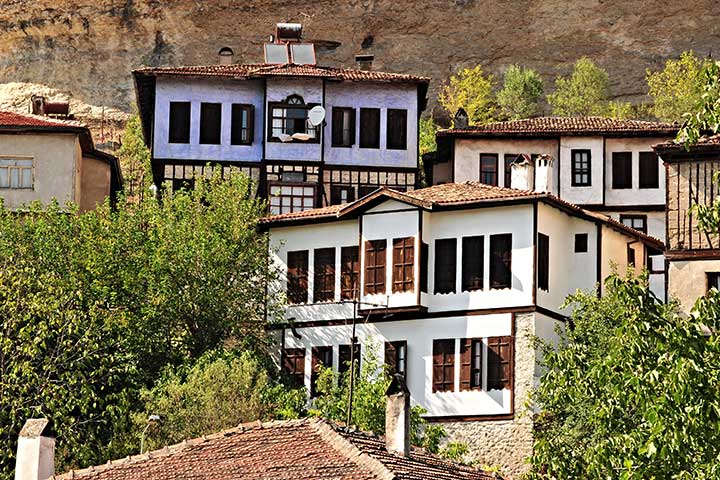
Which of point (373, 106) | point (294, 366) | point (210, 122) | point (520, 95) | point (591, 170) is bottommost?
point (294, 366)

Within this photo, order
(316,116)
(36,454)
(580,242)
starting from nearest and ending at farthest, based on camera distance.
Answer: (36,454)
(580,242)
(316,116)

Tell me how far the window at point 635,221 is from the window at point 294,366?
489 inches

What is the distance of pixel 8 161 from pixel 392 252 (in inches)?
461

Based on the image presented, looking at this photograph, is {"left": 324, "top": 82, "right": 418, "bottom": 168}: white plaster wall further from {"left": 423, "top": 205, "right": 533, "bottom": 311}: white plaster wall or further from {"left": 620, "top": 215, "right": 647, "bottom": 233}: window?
{"left": 423, "top": 205, "right": 533, "bottom": 311}: white plaster wall

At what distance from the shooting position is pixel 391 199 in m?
39.7

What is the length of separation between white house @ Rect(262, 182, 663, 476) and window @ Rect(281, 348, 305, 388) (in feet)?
0.10

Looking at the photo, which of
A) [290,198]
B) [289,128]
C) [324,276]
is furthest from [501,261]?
[289,128]

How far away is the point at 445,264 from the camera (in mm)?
39312

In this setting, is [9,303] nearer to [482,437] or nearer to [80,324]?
[80,324]

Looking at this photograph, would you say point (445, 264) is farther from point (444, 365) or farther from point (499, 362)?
point (499, 362)

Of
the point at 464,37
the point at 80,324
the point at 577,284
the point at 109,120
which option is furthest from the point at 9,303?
the point at 464,37

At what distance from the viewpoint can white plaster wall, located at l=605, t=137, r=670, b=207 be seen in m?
49.1

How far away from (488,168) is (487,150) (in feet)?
1.66

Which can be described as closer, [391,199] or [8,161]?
[391,199]
